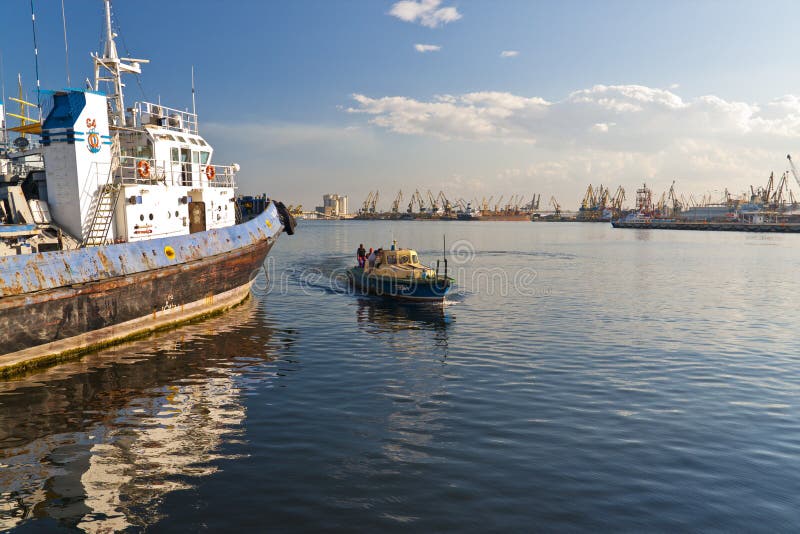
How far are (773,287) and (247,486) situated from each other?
44.0 meters

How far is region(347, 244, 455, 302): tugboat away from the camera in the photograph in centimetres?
2727

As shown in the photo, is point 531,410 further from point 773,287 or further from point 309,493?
point 773,287

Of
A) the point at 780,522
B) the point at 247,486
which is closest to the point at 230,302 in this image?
the point at 247,486

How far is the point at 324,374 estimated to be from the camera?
50.8 feet

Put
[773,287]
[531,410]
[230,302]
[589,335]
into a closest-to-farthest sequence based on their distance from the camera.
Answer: [531,410], [589,335], [230,302], [773,287]

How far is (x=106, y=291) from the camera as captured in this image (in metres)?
16.1

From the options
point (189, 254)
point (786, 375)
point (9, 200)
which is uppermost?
point (9, 200)

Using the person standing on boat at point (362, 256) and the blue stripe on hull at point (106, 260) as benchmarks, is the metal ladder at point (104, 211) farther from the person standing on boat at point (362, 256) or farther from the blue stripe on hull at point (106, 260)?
the person standing on boat at point (362, 256)

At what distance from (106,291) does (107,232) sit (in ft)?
12.7

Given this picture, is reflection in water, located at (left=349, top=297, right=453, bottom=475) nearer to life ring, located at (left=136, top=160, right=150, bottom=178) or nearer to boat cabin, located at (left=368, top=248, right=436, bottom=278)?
boat cabin, located at (left=368, top=248, right=436, bottom=278)

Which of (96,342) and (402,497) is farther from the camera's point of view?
(96,342)

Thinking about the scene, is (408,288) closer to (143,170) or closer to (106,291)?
(143,170)

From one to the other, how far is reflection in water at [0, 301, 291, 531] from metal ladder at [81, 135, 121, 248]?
177 inches

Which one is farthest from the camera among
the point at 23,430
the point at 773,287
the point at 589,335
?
the point at 773,287
